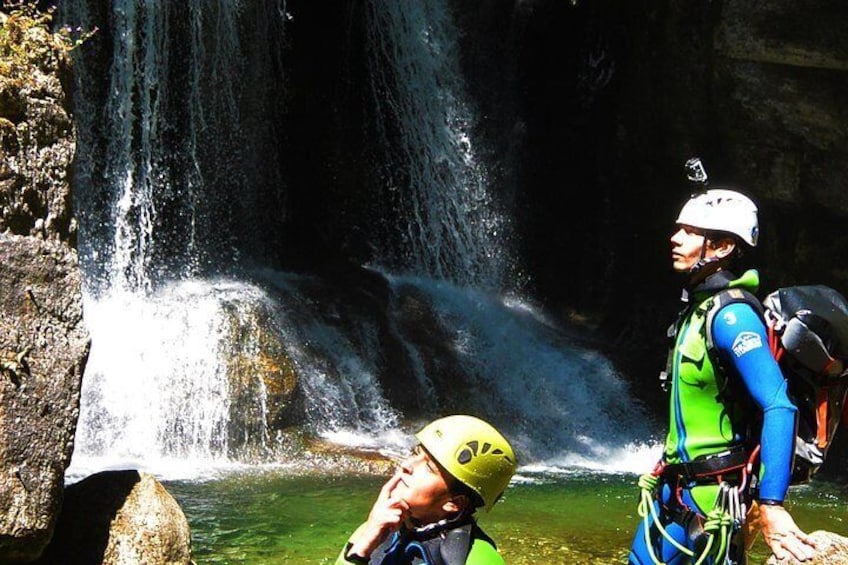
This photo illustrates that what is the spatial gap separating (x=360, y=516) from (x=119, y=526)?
134 inches

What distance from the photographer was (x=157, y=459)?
34.3 ft

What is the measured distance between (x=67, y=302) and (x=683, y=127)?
11165mm

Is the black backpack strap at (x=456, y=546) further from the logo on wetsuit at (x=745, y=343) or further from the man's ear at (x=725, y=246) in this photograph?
the man's ear at (x=725, y=246)

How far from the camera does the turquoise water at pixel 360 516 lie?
23.6 ft

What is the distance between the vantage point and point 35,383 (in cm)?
452

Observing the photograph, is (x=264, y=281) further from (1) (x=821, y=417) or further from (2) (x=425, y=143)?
(1) (x=821, y=417)

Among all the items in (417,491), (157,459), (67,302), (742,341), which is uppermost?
(67,302)

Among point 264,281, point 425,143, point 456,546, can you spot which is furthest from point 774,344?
point 425,143

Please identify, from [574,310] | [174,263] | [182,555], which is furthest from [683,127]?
[182,555]

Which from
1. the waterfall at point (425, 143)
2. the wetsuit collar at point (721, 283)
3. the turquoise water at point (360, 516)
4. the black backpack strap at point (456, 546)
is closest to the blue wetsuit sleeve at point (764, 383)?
the wetsuit collar at point (721, 283)

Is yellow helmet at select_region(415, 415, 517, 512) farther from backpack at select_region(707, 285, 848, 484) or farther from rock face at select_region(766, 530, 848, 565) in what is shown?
rock face at select_region(766, 530, 848, 565)

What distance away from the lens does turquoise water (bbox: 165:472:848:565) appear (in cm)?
718

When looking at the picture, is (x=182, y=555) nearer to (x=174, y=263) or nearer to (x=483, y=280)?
(x=174, y=263)

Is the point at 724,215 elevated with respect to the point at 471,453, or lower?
elevated
